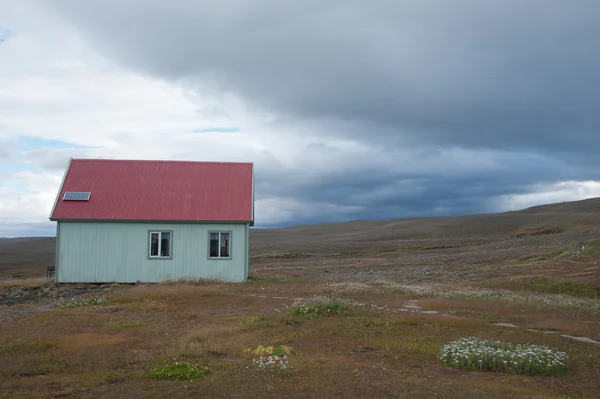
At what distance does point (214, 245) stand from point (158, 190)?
4.81 m

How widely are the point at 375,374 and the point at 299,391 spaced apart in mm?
1764

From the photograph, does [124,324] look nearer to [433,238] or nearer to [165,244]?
[165,244]

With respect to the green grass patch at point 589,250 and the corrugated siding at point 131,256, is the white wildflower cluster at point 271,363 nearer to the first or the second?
the corrugated siding at point 131,256

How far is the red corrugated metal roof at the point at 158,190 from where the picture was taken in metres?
30.4

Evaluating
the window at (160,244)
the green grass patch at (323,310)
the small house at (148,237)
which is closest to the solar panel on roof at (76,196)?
the small house at (148,237)

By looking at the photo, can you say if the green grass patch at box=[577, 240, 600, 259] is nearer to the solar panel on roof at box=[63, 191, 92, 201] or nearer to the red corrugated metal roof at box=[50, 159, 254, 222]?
the red corrugated metal roof at box=[50, 159, 254, 222]

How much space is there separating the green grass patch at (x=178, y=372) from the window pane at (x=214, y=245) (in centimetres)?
2041

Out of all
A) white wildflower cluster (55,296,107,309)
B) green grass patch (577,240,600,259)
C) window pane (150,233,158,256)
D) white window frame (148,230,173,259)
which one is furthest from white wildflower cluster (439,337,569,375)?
green grass patch (577,240,600,259)

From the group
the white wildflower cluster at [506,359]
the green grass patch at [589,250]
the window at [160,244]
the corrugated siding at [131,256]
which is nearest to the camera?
the white wildflower cluster at [506,359]

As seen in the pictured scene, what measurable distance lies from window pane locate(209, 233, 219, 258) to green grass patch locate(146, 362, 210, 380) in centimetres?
2041

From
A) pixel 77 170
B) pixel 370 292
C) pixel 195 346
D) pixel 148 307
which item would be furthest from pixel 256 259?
pixel 195 346

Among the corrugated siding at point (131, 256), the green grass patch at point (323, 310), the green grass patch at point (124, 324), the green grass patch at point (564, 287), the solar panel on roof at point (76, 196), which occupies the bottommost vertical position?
the green grass patch at point (564, 287)

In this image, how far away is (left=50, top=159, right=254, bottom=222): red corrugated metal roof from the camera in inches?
1197

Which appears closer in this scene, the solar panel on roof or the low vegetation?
the low vegetation
